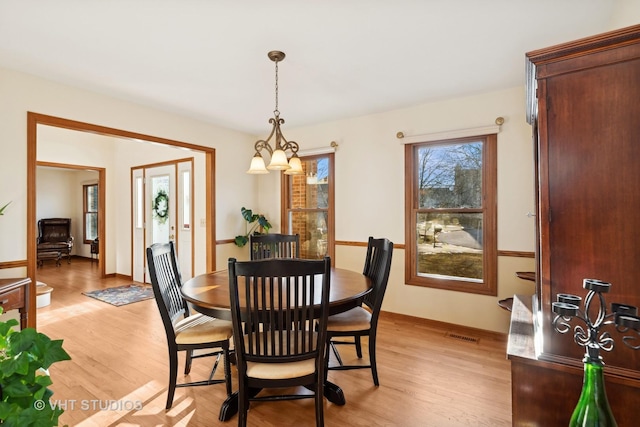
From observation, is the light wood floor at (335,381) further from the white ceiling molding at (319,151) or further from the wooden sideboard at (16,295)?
the white ceiling molding at (319,151)

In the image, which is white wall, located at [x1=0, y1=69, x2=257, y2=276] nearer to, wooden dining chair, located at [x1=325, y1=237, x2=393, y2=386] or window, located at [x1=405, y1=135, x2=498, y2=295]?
window, located at [x1=405, y1=135, x2=498, y2=295]

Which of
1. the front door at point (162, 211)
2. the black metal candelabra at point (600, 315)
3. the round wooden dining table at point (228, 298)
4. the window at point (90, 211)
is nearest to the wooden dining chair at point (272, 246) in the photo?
the round wooden dining table at point (228, 298)

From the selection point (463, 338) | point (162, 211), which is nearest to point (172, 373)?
point (463, 338)

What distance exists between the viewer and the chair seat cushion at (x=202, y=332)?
2084 mm

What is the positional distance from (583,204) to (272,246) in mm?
2559

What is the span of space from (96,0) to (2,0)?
1.75 feet

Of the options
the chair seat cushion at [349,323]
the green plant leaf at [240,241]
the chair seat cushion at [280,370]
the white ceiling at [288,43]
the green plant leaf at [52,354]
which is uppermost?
the white ceiling at [288,43]

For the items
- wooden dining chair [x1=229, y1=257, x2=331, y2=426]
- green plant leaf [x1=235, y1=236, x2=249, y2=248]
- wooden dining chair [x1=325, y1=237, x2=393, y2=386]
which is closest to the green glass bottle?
wooden dining chair [x1=229, y1=257, x2=331, y2=426]

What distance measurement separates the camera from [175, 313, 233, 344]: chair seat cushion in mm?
2084

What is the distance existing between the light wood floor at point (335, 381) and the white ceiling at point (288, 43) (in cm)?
246

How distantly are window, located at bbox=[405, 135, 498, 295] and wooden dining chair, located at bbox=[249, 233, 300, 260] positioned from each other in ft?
4.52

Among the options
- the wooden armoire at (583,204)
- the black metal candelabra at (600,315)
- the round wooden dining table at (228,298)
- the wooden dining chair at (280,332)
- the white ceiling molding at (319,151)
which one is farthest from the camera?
the white ceiling molding at (319,151)

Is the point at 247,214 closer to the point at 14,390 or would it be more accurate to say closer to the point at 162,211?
the point at 162,211

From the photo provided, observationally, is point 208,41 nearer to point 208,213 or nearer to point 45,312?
point 208,213
